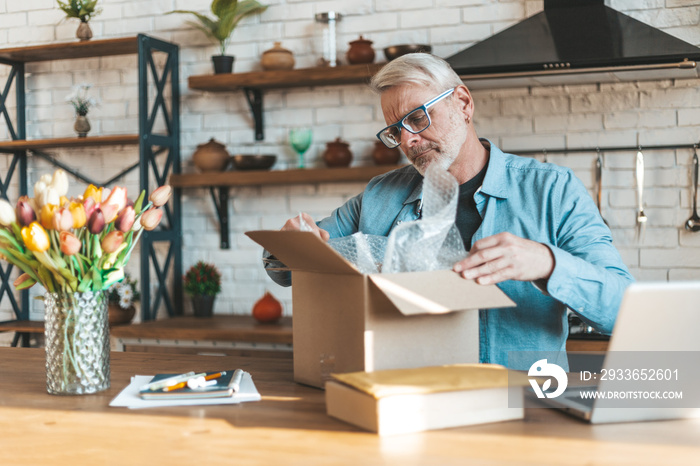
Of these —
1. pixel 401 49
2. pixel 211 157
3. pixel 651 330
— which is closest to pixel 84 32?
pixel 211 157

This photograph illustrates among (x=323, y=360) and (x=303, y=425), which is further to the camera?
(x=323, y=360)

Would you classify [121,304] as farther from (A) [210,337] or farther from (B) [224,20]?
(B) [224,20]

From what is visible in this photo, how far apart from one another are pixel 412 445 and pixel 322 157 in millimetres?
2678

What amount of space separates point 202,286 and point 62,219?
7.73 feet

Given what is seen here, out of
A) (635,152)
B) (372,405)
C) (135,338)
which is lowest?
(135,338)

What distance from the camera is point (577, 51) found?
2807mm

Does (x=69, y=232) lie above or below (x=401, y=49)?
below

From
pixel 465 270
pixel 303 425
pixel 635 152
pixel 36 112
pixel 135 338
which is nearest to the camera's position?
pixel 303 425

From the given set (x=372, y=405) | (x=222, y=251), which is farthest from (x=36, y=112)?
(x=372, y=405)

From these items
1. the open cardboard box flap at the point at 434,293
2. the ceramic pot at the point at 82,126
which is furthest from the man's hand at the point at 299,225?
the ceramic pot at the point at 82,126

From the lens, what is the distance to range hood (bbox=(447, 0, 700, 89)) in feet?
9.02

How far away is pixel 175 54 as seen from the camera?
3.82 meters

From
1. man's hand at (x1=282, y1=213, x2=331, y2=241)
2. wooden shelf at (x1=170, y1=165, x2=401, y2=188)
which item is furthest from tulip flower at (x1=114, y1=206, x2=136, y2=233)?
wooden shelf at (x1=170, y1=165, x2=401, y2=188)

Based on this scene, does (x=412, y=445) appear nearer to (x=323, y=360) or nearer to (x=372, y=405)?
(x=372, y=405)
